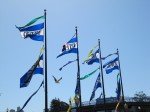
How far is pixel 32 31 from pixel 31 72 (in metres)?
3.01

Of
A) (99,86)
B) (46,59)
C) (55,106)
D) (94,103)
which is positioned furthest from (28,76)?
(55,106)

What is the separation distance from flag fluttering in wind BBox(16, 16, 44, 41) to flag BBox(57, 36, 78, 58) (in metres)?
4.29

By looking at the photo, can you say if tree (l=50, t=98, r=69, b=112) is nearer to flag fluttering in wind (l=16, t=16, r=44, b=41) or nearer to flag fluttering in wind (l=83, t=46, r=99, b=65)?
flag fluttering in wind (l=83, t=46, r=99, b=65)

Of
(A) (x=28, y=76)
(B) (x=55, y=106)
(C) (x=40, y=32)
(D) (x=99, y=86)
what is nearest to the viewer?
(A) (x=28, y=76)

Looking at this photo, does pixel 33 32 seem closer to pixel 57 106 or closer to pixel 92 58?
pixel 92 58

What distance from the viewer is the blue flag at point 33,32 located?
21922mm

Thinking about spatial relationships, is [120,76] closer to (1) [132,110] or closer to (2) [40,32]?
(1) [132,110]

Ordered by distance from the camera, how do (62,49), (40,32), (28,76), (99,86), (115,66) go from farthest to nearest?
(115,66), (99,86), (62,49), (40,32), (28,76)

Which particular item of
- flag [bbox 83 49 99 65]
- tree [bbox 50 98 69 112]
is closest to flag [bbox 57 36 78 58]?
flag [bbox 83 49 99 65]

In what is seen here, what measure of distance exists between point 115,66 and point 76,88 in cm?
761

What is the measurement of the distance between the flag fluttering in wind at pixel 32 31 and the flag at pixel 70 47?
4.29 m

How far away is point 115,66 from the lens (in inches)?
1314

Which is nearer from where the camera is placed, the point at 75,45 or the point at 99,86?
the point at 75,45

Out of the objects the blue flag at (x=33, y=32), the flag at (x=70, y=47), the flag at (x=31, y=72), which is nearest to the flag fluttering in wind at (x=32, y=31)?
the blue flag at (x=33, y=32)
